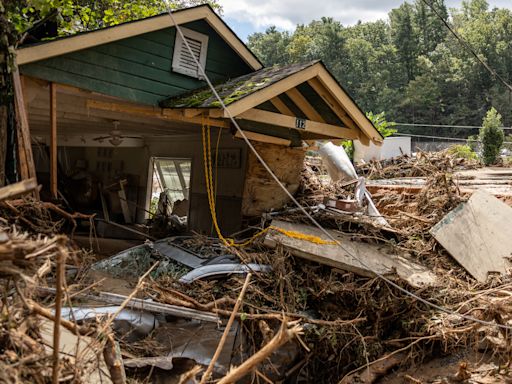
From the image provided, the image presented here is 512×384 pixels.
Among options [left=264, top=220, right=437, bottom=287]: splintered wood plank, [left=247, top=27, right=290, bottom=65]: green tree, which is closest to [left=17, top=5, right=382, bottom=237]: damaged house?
[left=264, top=220, right=437, bottom=287]: splintered wood plank

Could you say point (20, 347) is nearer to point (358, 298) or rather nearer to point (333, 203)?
point (358, 298)

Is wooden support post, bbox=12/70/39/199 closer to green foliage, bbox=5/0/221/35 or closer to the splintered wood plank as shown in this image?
green foliage, bbox=5/0/221/35

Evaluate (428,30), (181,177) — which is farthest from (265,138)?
(428,30)

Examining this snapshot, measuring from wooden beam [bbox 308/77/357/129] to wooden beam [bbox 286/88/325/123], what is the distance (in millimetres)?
324

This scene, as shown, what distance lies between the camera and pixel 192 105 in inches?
266

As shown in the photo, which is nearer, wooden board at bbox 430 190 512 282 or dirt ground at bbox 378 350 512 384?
dirt ground at bbox 378 350 512 384

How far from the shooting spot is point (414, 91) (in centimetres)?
4944

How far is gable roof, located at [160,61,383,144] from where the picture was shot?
666 centimetres

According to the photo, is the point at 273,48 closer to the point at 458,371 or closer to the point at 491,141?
the point at 491,141

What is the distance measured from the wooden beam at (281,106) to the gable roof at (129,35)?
1.34m

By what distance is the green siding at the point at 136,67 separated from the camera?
6.24 metres

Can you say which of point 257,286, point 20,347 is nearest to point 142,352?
point 257,286

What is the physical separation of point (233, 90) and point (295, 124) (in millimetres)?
1266

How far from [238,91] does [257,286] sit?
311 centimetres
